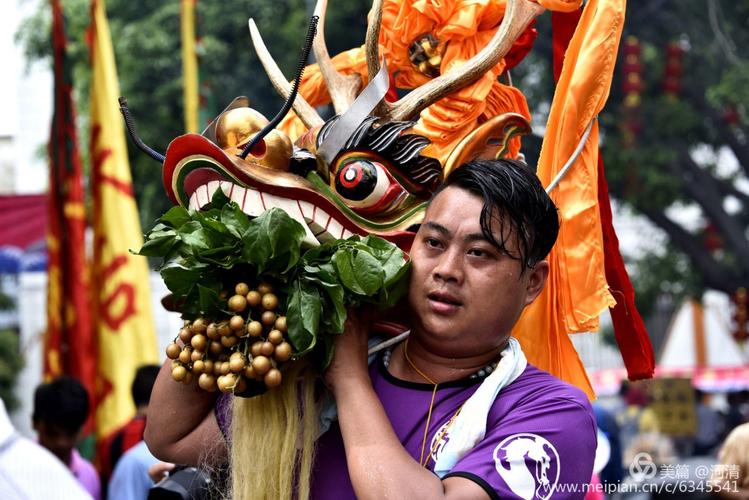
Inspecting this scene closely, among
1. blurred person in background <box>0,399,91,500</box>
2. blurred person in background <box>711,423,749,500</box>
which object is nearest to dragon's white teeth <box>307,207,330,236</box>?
blurred person in background <box>0,399,91,500</box>

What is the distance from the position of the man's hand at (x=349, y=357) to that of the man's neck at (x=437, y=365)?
15cm

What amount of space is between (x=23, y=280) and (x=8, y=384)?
5057 millimetres

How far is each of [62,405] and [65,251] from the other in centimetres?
272

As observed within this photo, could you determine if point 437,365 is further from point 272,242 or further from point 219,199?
point 219,199

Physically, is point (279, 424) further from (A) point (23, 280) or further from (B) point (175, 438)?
(A) point (23, 280)

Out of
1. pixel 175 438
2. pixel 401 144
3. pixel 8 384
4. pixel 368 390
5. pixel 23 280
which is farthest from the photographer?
pixel 23 280

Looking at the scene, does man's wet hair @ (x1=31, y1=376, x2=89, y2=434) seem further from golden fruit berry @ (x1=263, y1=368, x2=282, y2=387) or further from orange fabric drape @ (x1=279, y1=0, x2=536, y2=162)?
golden fruit berry @ (x1=263, y1=368, x2=282, y2=387)

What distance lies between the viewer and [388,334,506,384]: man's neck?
2.36 metres

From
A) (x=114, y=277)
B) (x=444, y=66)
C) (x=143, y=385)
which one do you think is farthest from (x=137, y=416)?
(x=444, y=66)

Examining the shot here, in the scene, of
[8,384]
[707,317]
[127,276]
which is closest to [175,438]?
[127,276]

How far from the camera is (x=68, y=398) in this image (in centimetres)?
508

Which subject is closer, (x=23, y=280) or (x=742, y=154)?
(x=742, y=154)

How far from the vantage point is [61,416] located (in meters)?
5.05

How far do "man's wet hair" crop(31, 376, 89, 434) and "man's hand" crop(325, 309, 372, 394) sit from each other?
310 centimetres
